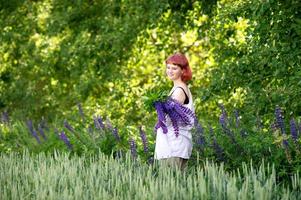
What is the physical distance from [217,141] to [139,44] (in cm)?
468

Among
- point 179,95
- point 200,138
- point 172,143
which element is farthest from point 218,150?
point 179,95

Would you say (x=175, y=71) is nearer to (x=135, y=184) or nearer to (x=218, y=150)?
(x=218, y=150)

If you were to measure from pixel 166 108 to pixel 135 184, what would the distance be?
120 centimetres

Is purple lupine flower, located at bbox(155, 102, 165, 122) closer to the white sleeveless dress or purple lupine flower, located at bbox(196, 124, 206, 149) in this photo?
the white sleeveless dress

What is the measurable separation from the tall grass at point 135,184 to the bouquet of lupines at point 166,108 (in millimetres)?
426

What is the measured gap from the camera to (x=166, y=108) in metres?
6.08

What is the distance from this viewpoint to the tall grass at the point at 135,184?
4.71m

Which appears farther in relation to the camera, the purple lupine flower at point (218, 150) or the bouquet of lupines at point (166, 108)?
the purple lupine flower at point (218, 150)

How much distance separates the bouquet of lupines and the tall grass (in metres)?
0.43

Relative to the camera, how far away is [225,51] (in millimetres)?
9414

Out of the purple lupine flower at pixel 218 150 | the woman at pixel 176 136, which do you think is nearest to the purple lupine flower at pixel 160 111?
the woman at pixel 176 136

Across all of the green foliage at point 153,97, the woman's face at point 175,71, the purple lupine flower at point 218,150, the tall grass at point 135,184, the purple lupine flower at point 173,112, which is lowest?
the tall grass at point 135,184

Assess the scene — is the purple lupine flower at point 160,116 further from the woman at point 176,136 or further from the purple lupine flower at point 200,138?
the purple lupine flower at point 200,138

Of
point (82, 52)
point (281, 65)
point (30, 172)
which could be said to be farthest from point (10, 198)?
point (82, 52)
